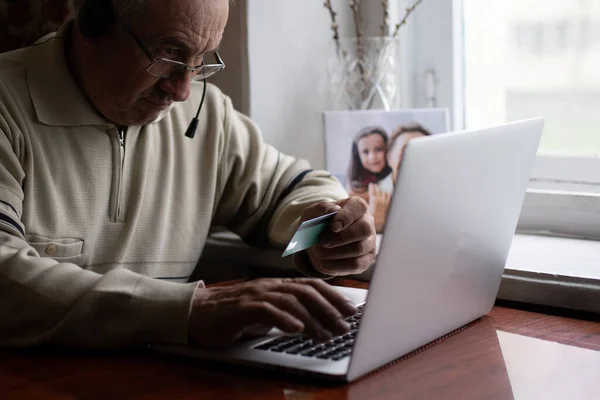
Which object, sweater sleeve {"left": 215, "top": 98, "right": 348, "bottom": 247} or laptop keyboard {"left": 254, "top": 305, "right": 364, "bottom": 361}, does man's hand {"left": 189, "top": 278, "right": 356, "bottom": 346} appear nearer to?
laptop keyboard {"left": 254, "top": 305, "right": 364, "bottom": 361}

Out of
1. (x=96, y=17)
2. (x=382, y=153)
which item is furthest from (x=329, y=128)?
(x=96, y=17)

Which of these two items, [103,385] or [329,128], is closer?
[103,385]

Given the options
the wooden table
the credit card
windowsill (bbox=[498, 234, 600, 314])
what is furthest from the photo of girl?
the wooden table

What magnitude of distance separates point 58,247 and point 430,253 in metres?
0.72

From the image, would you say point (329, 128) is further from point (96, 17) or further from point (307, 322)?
point (307, 322)

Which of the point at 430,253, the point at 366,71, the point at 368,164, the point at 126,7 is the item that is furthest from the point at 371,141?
the point at 430,253

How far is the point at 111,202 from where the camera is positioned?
1.52m

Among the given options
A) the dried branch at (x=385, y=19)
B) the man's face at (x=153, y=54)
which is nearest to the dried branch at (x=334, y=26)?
the dried branch at (x=385, y=19)

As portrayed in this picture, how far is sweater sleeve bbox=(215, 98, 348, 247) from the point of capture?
1696 mm

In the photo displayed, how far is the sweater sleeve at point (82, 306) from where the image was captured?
1076 millimetres

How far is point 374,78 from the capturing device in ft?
6.42

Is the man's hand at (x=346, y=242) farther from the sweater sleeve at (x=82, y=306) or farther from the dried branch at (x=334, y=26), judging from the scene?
the dried branch at (x=334, y=26)

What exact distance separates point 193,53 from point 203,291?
480 mm

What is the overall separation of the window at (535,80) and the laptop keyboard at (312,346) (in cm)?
67
